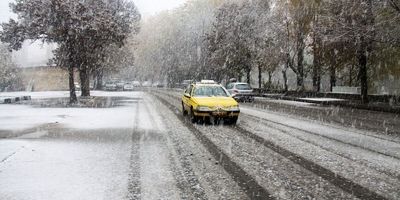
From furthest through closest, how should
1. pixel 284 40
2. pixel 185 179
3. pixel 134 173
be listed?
pixel 284 40, pixel 134 173, pixel 185 179

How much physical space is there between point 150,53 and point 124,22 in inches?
2519

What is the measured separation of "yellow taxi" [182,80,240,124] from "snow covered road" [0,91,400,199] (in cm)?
152

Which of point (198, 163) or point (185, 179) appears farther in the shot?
point (198, 163)

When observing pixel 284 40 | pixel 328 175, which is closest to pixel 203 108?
pixel 328 175

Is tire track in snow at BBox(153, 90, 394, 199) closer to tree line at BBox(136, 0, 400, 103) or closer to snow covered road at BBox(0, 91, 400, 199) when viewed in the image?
snow covered road at BBox(0, 91, 400, 199)

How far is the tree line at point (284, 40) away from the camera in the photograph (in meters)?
29.8

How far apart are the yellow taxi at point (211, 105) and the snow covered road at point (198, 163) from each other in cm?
152

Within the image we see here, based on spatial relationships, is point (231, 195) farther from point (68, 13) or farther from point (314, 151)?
point (68, 13)

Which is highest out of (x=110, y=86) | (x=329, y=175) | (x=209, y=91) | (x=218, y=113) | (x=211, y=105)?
(x=209, y=91)

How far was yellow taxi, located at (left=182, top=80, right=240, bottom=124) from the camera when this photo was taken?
1778cm

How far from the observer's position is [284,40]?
46.3 m

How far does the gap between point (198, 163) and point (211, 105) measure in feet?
26.9

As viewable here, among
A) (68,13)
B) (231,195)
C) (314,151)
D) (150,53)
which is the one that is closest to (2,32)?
(68,13)

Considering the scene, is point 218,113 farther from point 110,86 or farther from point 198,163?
point 110,86
